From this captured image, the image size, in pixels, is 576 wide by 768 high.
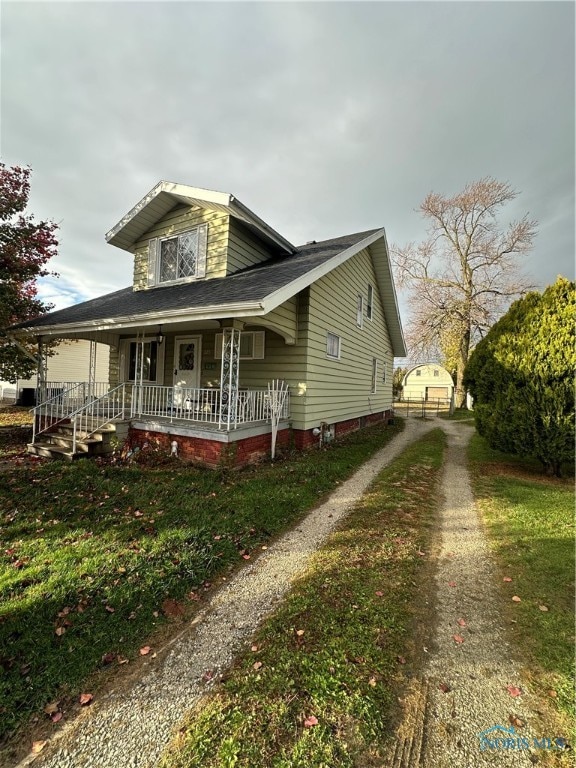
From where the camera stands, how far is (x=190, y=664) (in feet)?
8.23

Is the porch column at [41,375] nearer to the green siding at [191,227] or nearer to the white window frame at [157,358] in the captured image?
the white window frame at [157,358]

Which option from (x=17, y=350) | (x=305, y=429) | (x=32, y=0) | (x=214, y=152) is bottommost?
(x=305, y=429)

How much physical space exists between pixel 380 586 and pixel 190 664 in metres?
1.96

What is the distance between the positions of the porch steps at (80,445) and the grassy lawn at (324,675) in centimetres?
612

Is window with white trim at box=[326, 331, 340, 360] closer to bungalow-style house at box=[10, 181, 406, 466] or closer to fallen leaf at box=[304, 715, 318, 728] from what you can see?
bungalow-style house at box=[10, 181, 406, 466]

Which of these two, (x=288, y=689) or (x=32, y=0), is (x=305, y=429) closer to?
(x=288, y=689)

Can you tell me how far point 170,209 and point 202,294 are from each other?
15.7ft

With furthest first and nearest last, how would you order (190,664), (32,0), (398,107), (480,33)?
(398,107) → (480,33) → (32,0) → (190,664)

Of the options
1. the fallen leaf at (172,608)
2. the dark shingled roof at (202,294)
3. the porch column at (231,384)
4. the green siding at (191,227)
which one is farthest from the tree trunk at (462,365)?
the fallen leaf at (172,608)

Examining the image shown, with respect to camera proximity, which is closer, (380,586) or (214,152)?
(380,586)

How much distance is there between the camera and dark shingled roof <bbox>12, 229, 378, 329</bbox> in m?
6.85

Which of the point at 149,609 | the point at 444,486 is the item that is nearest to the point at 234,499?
the point at 149,609

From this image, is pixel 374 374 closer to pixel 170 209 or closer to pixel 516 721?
pixel 170 209

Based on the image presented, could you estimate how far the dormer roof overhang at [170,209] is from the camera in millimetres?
8969
